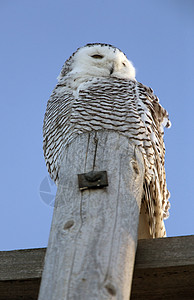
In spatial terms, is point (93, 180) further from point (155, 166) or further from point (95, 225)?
point (155, 166)

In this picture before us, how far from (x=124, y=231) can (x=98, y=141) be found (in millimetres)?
356

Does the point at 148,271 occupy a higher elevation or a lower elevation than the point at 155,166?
lower

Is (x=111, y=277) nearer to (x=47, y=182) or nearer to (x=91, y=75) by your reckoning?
(x=47, y=182)

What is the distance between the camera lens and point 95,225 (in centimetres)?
130

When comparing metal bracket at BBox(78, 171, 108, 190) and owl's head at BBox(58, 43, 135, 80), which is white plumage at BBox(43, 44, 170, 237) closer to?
owl's head at BBox(58, 43, 135, 80)

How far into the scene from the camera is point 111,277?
119cm

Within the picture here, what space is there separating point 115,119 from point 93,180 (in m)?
1.39

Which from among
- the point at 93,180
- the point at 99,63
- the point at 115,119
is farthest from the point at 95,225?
the point at 99,63

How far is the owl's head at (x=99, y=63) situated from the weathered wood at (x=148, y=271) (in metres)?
2.36

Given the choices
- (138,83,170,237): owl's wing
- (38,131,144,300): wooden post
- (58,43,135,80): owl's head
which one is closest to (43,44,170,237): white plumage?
(138,83,170,237): owl's wing

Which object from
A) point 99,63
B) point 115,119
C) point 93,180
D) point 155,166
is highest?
point 99,63

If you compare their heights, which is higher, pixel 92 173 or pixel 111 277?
pixel 92 173

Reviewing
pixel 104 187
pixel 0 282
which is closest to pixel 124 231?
pixel 104 187

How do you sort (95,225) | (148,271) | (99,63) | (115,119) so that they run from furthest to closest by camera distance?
(99,63)
(115,119)
(148,271)
(95,225)
